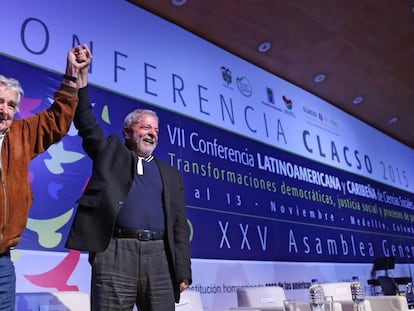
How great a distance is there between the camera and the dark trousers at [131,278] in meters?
1.65

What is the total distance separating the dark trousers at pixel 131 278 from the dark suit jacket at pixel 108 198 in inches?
2.3

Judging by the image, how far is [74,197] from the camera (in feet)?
9.53

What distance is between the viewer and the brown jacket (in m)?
1.27

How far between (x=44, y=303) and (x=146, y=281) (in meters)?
0.57

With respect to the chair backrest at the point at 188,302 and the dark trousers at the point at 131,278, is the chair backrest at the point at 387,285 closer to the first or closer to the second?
the chair backrest at the point at 188,302

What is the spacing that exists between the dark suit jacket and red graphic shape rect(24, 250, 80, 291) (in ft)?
3.55

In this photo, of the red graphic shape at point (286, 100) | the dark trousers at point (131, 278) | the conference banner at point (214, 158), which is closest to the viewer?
the dark trousers at point (131, 278)

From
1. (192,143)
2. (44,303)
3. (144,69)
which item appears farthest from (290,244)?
(44,303)

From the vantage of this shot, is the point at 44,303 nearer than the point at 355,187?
Yes

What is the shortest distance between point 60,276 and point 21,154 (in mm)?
1562

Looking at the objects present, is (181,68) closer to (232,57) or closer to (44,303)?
(232,57)

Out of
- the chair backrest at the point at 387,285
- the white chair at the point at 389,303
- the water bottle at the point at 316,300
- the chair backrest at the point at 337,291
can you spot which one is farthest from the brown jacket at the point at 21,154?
the chair backrest at the point at 387,285

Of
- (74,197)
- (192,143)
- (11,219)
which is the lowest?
(11,219)

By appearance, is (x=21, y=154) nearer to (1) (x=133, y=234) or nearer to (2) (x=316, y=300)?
(1) (x=133, y=234)
